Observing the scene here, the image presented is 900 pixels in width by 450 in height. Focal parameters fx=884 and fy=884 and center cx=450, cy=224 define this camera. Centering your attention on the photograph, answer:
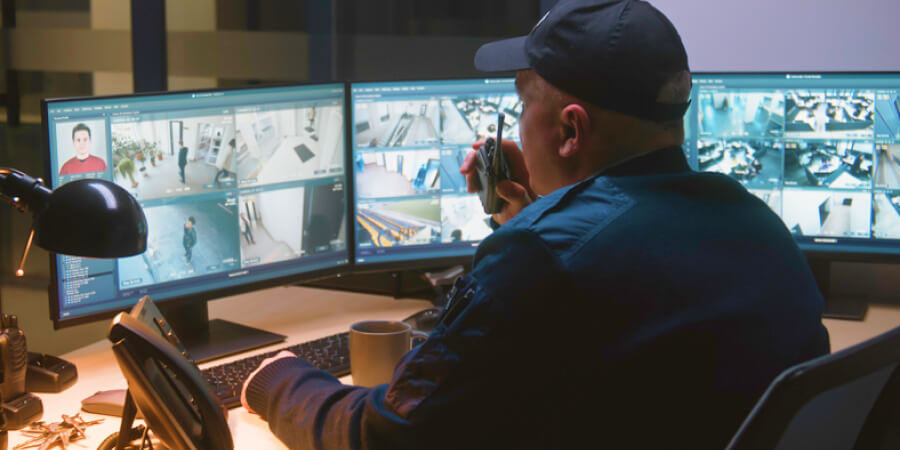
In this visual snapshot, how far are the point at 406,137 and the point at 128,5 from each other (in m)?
1.22

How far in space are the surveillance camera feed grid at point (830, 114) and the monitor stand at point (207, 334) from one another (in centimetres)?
128

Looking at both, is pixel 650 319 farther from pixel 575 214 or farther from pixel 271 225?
pixel 271 225

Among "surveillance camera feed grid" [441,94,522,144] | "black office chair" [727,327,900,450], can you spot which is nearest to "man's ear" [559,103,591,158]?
"black office chair" [727,327,900,450]

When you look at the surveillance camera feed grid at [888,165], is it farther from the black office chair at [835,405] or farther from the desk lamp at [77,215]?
the desk lamp at [77,215]

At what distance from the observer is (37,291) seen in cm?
217

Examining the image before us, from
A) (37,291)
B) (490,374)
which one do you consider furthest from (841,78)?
(37,291)

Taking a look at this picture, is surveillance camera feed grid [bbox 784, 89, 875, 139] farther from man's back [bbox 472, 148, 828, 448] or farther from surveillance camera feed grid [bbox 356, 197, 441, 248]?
man's back [bbox 472, 148, 828, 448]

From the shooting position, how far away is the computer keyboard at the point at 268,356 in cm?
145

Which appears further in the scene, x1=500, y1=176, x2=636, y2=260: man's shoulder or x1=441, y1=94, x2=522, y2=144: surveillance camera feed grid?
x1=441, y1=94, x2=522, y2=144: surveillance camera feed grid

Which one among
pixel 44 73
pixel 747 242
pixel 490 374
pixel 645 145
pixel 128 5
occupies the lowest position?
pixel 490 374

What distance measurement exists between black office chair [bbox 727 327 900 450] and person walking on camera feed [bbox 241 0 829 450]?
0.10m

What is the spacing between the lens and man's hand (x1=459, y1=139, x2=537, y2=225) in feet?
5.35

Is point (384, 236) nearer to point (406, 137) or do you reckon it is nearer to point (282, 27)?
point (406, 137)

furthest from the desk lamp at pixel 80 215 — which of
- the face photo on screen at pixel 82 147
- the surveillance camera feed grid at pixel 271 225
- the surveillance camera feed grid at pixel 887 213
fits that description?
the surveillance camera feed grid at pixel 887 213
